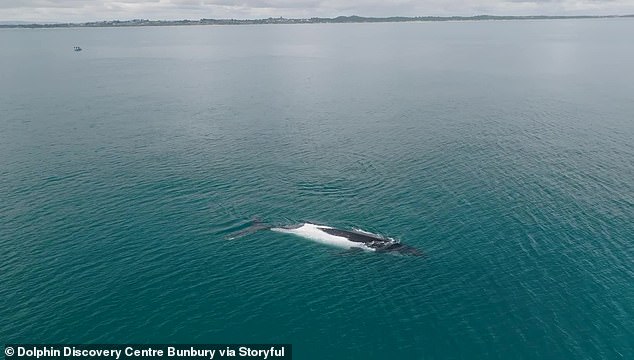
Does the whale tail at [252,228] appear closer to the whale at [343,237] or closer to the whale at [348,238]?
the whale at [343,237]

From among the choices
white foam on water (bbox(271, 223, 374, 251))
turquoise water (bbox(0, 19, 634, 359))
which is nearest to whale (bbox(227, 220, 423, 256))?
white foam on water (bbox(271, 223, 374, 251))

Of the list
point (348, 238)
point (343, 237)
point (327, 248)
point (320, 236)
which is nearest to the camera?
point (327, 248)

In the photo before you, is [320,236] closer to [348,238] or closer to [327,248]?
[327,248]

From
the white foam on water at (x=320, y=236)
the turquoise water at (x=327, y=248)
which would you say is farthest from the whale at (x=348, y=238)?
the turquoise water at (x=327, y=248)

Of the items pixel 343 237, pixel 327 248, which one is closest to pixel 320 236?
pixel 327 248

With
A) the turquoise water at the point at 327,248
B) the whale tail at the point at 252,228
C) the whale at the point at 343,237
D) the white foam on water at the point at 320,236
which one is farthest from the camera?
the whale tail at the point at 252,228

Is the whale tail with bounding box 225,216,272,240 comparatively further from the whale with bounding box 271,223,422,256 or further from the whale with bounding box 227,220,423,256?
the whale with bounding box 271,223,422,256

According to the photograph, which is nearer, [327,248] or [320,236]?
[327,248]
